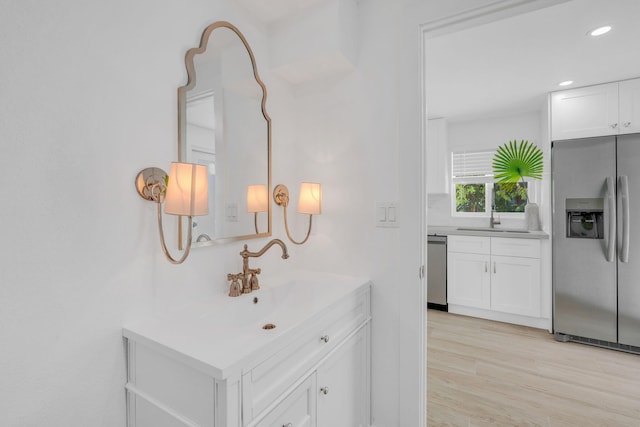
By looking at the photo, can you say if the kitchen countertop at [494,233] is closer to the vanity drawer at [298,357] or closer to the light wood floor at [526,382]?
the light wood floor at [526,382]

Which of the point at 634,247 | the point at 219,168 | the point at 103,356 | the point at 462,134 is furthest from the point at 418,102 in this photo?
the point at 462,134

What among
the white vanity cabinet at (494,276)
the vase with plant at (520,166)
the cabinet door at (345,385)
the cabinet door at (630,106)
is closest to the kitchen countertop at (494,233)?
the white vanity cabinet at (494,276)

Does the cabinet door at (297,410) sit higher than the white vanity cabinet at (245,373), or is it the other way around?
the white vanity cabinet at (245,373)

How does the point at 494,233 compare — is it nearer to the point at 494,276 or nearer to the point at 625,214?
the point at 494,276

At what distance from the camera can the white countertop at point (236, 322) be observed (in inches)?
31.7

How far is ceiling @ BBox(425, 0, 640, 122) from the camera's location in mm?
1800

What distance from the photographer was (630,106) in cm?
254

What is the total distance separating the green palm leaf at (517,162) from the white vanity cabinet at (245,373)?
3249 mm

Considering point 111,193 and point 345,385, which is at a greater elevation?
point 111,193

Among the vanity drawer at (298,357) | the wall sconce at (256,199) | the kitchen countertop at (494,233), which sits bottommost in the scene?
the vanity drawer at (298,357)

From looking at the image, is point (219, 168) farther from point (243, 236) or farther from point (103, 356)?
point (103, 356)

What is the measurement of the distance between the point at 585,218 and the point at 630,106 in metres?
1.03

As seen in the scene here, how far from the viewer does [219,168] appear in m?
1.36

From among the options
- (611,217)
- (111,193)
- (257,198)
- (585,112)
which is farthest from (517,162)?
(111,193)
